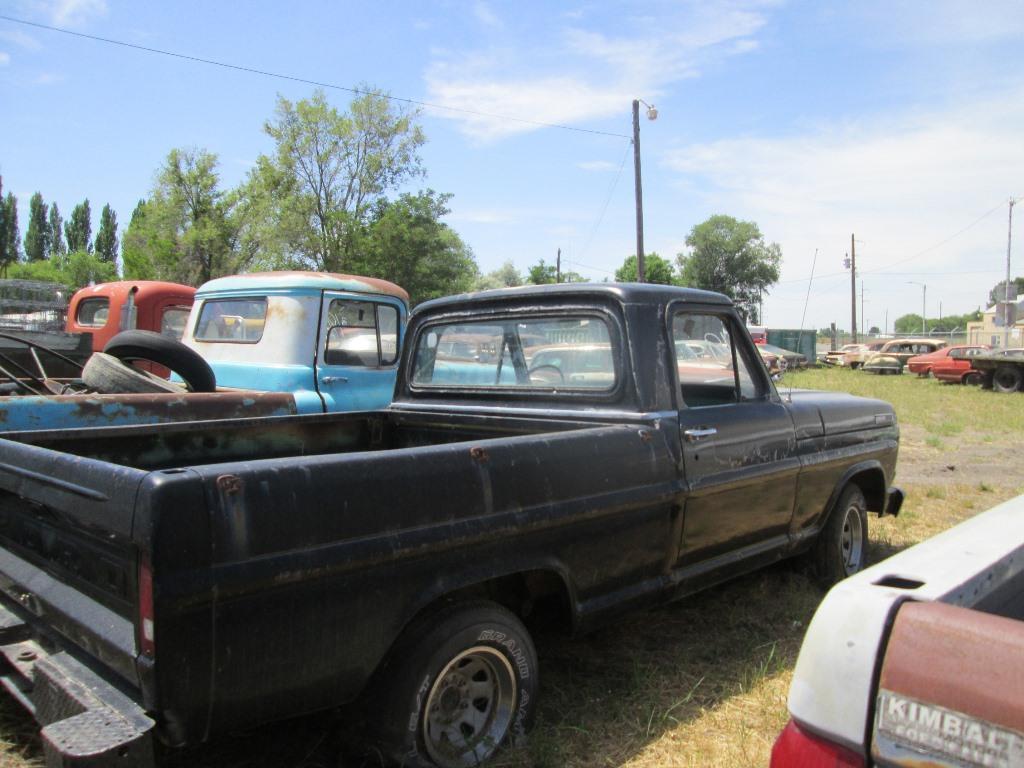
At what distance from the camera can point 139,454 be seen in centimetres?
317

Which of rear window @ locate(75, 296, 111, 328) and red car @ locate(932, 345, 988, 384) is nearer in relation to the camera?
rear window @ locate(75, 296, 111, 328)

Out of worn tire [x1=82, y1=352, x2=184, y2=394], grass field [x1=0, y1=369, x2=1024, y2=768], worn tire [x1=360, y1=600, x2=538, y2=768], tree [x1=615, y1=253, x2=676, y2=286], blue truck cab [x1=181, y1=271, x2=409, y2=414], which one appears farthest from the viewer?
tree [x1=615, y1=253, x2=676, y2=286]

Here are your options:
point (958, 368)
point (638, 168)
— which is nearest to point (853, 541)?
point (638, 168)

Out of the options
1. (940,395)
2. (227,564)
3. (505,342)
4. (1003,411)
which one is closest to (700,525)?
(505,342)

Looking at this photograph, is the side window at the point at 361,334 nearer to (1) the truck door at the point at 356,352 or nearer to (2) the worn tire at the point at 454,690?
(1) the truck door at the point at 356,352

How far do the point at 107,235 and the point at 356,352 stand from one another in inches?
3466

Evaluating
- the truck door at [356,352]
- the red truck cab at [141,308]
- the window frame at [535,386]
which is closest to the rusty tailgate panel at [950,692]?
the window frame at [535,386]

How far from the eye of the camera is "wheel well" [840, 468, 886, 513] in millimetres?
4678

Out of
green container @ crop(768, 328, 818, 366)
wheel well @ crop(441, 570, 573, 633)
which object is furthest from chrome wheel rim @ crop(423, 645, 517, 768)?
green container @ crop(768, 328, 818, 366)

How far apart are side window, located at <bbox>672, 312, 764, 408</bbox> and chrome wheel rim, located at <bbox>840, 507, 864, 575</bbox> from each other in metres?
1.36

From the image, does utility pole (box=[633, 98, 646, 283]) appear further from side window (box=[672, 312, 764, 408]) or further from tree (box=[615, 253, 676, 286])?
tree (box=[615, 253, 676, 286])

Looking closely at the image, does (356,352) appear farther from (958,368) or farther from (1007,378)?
(958,368)

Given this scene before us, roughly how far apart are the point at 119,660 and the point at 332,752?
936 millimetres

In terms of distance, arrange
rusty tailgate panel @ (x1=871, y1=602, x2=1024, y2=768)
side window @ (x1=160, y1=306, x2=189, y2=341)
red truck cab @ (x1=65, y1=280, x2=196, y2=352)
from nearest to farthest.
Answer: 1. rusty tailgate panel @ (x1=871, y1=602, x2=1024, y2=768)
2. red truck cab @ (x1=65, y1=280, x2=196, y2=352)
3. side window @ (x1=160, y1=306, x2=189, y2=341)
